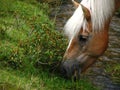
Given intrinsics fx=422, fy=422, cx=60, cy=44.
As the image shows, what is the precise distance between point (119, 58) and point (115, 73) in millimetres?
856

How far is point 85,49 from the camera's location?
7.05m

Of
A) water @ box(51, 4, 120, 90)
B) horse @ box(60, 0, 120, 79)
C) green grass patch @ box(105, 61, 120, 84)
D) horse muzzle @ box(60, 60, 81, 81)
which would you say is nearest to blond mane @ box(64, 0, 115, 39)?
horse @ box(60, 0, 120, 79)

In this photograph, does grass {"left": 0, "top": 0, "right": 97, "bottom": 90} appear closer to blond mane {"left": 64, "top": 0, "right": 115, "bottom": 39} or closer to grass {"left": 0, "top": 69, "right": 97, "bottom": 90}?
grass {"left": 0, "top": 69, "right": 97, "bottom": 90}

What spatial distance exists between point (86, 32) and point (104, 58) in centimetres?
291

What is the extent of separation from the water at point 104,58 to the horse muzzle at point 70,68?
1.08 metres

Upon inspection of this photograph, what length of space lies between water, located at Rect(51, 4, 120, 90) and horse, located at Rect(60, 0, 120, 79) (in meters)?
1.25

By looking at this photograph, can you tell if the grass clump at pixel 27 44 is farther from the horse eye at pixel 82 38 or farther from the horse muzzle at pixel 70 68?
the horse eye at pixel 82 38

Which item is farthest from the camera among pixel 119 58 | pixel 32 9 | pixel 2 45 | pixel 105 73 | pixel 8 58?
pixel 32 9

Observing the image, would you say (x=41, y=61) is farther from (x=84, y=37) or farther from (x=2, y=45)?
(x=84, y=37)

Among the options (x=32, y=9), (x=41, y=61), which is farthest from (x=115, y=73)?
(x=32, y=9)

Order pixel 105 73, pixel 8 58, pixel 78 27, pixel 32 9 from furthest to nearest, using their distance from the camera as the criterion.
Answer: pixel 32 9 → pixel 105 73 → pixel 8 58 → pixel 78 27

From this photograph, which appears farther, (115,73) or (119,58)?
(119,58)

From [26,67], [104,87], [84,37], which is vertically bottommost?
[104,87]

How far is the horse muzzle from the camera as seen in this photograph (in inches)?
276
